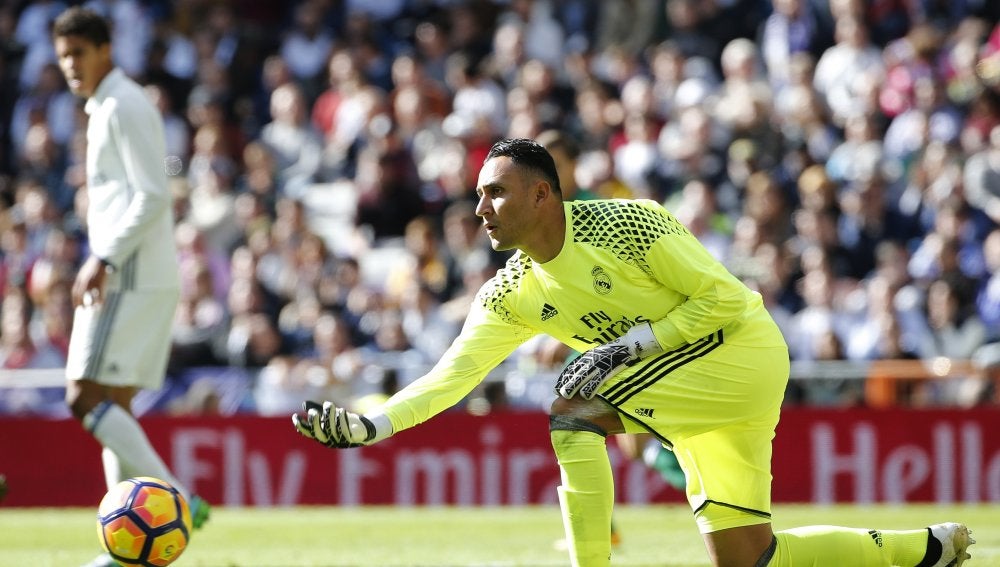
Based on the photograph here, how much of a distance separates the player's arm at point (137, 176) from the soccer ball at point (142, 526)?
138 centimetres

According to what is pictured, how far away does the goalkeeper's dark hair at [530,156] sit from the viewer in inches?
246

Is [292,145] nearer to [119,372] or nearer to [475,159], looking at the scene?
[475,159]

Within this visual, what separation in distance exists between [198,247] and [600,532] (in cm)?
1073

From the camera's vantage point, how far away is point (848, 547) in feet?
21.9

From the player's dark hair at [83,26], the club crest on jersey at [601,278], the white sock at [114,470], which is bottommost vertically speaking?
the white sock at [114,470]

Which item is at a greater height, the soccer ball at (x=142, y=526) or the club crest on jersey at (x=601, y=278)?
the club crest on jersey at (x=601, y=278)

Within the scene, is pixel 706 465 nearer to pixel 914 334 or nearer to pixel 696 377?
pixel 696 377

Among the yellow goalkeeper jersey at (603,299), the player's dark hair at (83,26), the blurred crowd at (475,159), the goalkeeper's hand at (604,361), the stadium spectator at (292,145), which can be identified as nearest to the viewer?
the goalkeeper's hand at (604,361)

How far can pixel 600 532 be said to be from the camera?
6020 millimetres

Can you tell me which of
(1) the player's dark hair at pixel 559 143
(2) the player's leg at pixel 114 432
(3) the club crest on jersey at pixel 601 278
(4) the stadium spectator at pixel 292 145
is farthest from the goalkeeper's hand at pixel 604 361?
(4) the stadium spectator at pixel 292 145

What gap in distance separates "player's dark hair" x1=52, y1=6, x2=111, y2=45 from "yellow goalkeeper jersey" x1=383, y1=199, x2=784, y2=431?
3008mm

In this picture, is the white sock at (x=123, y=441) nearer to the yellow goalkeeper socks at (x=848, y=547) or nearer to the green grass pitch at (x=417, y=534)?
the green grass pitch at (x=417, y=534)

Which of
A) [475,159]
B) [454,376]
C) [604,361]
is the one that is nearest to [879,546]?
[604,361]

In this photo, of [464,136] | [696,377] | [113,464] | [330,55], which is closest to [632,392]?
[696,377]
